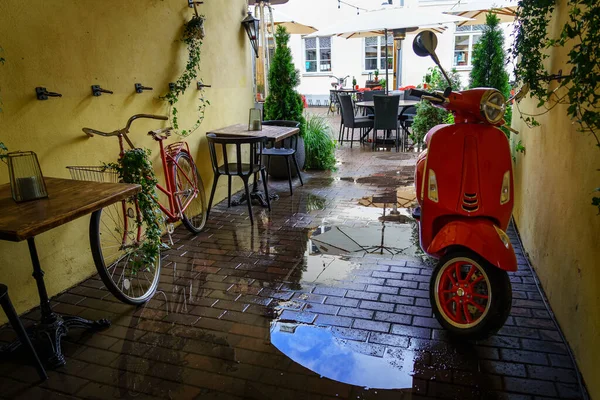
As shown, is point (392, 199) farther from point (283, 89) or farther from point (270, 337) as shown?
point (270, 337)

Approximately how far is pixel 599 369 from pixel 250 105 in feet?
16.7

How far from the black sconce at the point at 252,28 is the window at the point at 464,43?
37.5 ft

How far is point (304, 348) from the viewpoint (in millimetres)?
2486

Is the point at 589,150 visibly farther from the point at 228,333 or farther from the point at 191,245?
the point at 191,245

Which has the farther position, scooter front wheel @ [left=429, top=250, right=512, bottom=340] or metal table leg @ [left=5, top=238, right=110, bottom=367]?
metal table leg @ [left=5, top=238, right=110, bottom=367]

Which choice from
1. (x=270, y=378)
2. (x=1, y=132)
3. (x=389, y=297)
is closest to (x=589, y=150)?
(x=389, y=297)

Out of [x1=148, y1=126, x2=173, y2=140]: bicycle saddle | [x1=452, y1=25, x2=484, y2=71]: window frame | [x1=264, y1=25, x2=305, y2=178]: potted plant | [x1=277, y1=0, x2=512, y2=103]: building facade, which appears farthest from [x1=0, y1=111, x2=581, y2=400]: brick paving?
[x1=452, y1=25, x2=484, y2=71]: window frame

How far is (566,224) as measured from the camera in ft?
8.26

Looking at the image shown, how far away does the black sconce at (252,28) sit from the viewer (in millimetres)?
5707

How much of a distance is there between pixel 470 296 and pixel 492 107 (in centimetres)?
104

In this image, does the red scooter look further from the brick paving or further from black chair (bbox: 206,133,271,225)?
black chair (bbox: 206,133,271,225)

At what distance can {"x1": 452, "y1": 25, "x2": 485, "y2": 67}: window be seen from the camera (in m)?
15.2

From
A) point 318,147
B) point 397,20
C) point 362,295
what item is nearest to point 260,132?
point 318,147

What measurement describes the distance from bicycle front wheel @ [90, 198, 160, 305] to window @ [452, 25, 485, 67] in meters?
14.5
